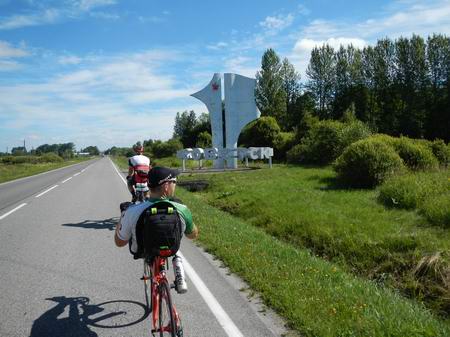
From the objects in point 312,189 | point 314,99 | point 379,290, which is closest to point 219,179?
point 312,189

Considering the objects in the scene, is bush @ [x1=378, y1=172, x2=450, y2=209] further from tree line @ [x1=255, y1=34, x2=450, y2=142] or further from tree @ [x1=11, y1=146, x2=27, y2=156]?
tree @ [x1=11, y1=146, x2=27, y2=156]

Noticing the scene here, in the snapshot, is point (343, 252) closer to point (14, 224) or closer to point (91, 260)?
point (91, 260)

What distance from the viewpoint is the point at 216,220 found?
11195 mm

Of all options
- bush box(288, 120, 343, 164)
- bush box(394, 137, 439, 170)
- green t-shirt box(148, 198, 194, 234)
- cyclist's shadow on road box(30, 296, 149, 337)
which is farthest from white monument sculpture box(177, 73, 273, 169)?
green t-shirt box(148, 198, 194, 234)

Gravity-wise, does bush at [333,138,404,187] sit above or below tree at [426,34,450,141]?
below

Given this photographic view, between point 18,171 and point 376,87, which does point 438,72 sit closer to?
Result: point 376,87

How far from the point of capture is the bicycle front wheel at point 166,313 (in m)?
3.60

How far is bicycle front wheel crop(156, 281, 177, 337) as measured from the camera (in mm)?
3600

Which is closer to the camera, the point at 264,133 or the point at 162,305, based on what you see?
the point at 162,305

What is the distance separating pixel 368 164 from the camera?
1436 centimetres

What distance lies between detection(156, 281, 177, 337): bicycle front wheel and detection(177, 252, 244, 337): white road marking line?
898mm

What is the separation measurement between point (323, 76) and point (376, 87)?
30.0 ft

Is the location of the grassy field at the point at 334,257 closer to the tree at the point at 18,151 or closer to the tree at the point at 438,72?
the tree at the point at 438,72

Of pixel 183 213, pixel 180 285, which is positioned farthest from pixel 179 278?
pixel 183 213
